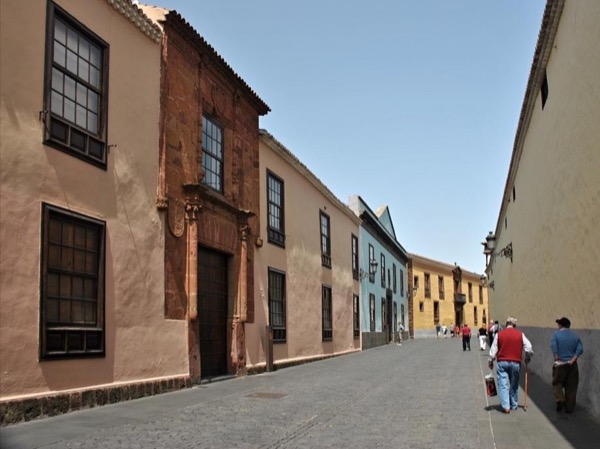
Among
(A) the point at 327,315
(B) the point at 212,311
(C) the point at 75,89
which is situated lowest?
(A) the point at 327,315

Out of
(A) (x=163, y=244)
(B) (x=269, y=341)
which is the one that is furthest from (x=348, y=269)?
(A) (x=163, y=244)

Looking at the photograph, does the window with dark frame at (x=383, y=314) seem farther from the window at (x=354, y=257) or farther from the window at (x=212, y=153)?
the window at (x=212, y=153)

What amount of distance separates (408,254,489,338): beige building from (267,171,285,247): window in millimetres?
37296

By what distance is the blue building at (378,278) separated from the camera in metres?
35.9

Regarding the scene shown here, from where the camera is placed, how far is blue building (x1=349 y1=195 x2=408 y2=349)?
35.9 meters

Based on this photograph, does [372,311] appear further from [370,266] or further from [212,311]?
[212,311]

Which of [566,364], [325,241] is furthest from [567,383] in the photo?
[325,241]

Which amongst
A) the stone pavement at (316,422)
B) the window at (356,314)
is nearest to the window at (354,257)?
the window at (356,314)

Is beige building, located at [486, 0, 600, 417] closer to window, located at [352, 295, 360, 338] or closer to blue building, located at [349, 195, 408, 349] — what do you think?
window, located at [352, 295, 360, 338]

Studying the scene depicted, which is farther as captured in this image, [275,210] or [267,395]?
[275,210]

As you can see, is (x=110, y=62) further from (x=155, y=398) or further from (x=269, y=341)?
(x=269, y=341)

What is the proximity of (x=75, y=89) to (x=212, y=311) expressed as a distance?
6.98m

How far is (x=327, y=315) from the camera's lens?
2753cm

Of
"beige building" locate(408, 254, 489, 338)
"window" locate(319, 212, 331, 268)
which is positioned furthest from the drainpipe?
"beige building" locate(408, 254, 489, 338)
